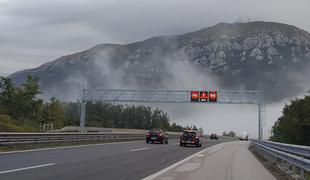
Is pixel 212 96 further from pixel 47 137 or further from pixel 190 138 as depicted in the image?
pixel 47 137

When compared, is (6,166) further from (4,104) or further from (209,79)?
(209,79)

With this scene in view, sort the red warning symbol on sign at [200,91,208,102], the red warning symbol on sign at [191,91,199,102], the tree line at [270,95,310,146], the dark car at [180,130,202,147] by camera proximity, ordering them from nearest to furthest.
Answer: the dark car at [180,130,202,147]
the tree line at [270,95,310,146]
the red warning symbol on sign at [200,91,208,102]
the red warning symbol on sign at [191,91,199,102]

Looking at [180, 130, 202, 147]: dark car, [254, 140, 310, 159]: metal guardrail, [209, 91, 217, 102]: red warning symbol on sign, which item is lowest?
[180, 130, 202, 147]: dark car

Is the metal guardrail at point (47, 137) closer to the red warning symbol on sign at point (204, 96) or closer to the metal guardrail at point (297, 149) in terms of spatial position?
the metal guardrail at point (297, 149)

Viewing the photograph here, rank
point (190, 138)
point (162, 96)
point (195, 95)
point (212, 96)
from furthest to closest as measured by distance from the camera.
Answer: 1. point (162, 96)
2. point (195, 95)
3. point (212, 96)
4. point (190, 138)

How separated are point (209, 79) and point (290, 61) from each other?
33931mm

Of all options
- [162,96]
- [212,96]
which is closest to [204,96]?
[212,96]

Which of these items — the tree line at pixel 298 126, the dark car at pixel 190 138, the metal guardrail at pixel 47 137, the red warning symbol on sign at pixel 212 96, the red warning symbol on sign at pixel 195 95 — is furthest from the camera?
the red warning symbol on sign at pixel 195 95

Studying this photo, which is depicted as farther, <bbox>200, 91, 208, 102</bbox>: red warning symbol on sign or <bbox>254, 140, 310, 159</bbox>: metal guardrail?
<bbox>200, 91, 208, 102</bbox>: red warning symbol on sign

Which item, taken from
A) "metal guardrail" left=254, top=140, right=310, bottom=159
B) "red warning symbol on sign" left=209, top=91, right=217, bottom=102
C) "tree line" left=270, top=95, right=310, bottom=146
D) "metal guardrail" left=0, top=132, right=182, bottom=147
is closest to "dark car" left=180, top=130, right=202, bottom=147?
"metal guardrail" left=0, top=132, right=182, bottom=147

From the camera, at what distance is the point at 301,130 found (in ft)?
173

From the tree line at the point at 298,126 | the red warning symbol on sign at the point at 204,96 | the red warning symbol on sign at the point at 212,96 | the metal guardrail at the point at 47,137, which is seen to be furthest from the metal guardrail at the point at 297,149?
the red warning symbol on sign at the point at 204,96

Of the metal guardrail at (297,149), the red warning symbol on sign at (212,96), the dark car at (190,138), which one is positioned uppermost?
the red warning symbol on sign at (212,96)

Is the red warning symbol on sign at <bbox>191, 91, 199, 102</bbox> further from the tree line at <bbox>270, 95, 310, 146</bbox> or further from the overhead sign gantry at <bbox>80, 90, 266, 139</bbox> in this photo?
the tree line at <bbox>270, 95, 310, 146</bbox>
